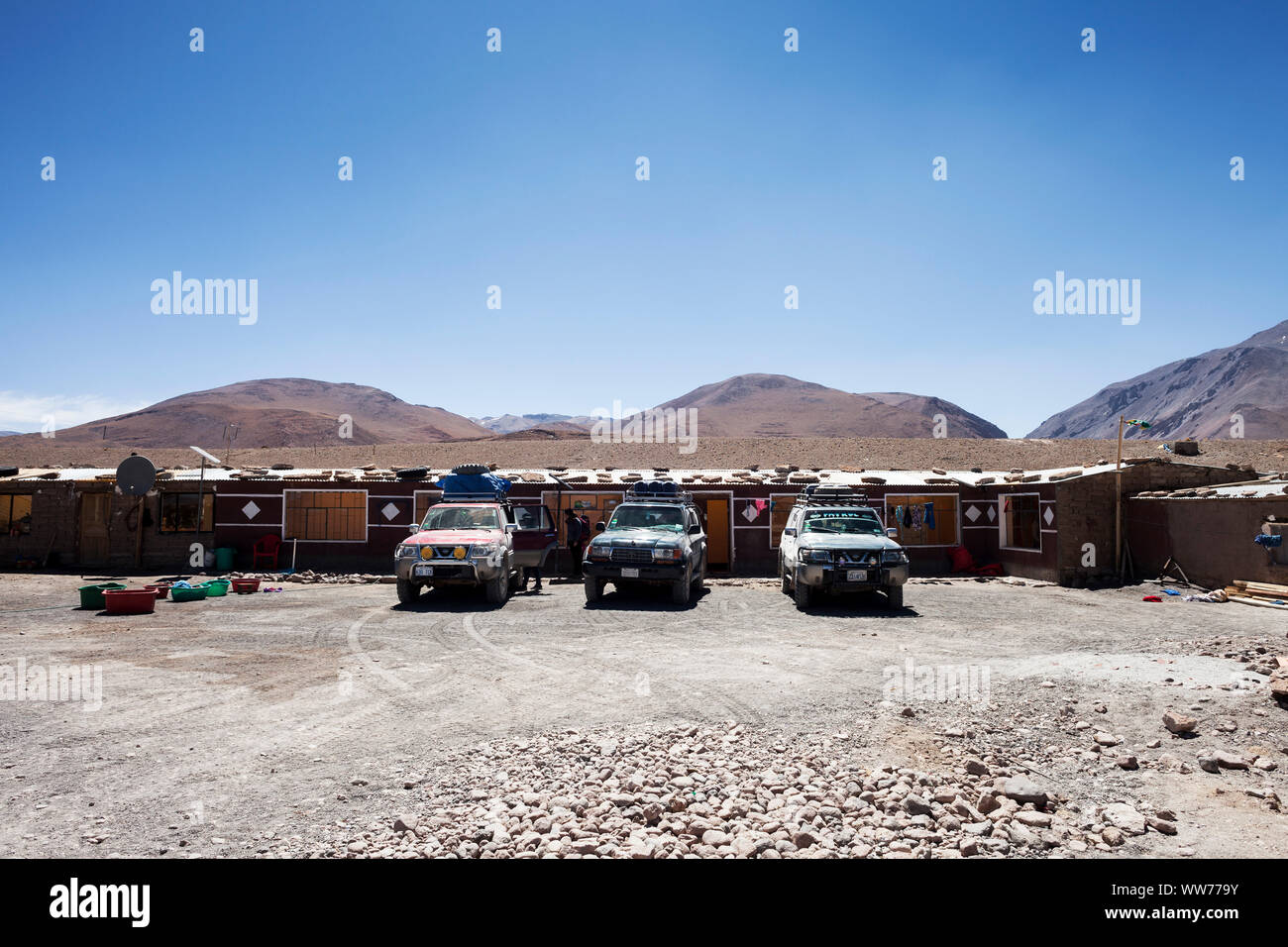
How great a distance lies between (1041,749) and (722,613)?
847 cm

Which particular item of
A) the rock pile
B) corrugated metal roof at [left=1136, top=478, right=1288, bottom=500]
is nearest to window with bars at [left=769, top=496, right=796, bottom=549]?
corrugated metal roof at [left=1136, top=478, right=1288, bottom=500]

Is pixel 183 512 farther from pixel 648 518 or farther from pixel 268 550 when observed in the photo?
pixel 648 518

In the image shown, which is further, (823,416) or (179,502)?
(823,416)

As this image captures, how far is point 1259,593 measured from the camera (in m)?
15.4

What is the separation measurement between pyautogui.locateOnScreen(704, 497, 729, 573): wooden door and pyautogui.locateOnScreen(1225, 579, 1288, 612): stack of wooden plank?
12.4 metres

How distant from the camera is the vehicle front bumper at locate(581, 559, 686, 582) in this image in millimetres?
15000

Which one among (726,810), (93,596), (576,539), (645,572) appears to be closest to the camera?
(726,810)

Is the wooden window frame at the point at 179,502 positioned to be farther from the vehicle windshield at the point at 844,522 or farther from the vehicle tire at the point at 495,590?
the vehicle windshield at the point at 844,522

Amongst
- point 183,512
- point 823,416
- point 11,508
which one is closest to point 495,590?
point 183,512

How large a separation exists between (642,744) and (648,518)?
35.1ft

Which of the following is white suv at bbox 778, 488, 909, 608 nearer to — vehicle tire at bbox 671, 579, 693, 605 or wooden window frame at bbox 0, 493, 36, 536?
vehicle tire at bbox 671, 579, 693, 605

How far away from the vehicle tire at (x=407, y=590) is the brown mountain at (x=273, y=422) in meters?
74.8

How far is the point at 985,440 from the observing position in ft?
228

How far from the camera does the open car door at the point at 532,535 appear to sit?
63.4ft
